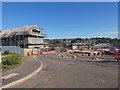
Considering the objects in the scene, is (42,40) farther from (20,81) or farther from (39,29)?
(20,81)

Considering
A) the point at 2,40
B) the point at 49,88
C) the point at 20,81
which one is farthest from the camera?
the point at 2,40

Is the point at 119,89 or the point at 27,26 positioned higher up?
the point at 27,26

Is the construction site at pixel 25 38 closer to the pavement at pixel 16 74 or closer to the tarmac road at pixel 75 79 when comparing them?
the pavement at pixel 16 74

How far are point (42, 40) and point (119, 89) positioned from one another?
285 feet

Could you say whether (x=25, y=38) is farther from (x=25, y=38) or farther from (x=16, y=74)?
(x=16, y=74)

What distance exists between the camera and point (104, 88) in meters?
12.5

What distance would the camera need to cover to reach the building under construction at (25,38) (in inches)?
3406

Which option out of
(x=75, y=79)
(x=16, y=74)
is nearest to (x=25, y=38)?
(x=16, y=74)

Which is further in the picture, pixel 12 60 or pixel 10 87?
pixel 12 60

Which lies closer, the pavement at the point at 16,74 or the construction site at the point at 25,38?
the pavement at the point at 16,74

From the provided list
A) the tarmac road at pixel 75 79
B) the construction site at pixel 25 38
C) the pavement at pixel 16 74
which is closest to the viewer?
the tarmac road at pixel 75 79

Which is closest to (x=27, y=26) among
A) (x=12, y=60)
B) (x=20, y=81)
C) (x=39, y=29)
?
(x=39, y=29)

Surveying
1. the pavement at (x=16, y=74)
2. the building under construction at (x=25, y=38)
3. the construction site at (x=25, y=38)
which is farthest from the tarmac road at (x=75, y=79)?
the building under construction at (x=25, y=38)

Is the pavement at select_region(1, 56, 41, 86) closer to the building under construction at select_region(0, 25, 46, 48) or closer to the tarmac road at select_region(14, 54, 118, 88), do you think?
the tarmac road at select_region(14, 54, 118, 88)
